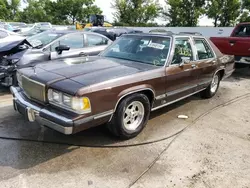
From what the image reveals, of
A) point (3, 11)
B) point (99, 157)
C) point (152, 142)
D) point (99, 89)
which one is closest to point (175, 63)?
point (152, 142)

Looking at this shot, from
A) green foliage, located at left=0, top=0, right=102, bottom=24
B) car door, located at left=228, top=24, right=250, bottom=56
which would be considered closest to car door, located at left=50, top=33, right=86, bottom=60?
car door, located at left=228, top=24, right=250, bottom=56

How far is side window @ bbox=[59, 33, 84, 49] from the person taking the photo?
6970 mm

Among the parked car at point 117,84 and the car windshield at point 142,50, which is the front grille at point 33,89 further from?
the car windshield at point 142,50

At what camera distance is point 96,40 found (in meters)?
7.79

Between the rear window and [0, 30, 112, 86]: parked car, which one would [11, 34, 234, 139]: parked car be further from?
the rear window

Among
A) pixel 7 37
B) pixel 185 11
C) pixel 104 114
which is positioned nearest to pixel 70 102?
pixel 104 114

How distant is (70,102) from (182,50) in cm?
255

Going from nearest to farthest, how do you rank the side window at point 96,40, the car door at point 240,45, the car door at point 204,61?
the car door at point 204,61 < the side window at point 96,40 < the car door at point 240,45

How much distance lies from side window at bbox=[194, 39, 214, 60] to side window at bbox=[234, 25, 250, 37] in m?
4.83

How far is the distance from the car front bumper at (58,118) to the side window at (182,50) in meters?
1.80

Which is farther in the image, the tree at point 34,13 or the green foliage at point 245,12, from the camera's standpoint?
the tree at point 34,13

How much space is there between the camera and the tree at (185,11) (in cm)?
2895

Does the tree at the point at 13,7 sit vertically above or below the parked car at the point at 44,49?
above

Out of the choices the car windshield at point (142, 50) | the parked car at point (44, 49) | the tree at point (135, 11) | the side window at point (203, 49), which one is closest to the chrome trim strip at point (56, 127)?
the car windshield at point (142, 50)
